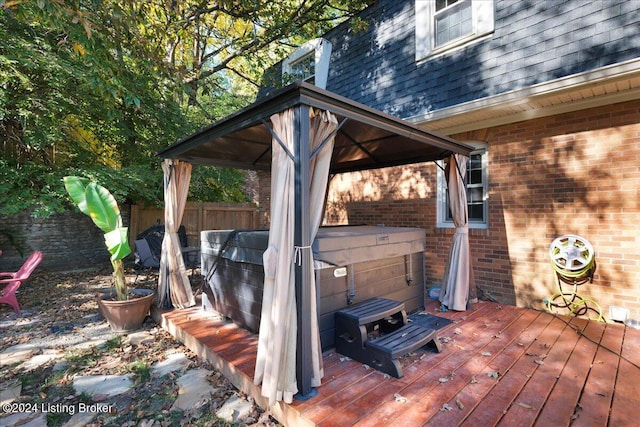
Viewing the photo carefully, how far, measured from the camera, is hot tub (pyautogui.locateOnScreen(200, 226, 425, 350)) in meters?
3.16

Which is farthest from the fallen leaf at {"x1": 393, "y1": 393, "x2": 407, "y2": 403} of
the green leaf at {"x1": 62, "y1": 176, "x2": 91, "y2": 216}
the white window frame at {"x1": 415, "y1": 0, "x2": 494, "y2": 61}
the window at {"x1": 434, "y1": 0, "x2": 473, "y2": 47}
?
the window at {"x1": 434, "y1": 0, "x2": 473, "y2": 47}

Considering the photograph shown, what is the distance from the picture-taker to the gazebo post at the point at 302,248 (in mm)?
2422

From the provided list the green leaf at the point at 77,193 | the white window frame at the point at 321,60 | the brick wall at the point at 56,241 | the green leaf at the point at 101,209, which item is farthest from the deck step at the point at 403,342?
the brick wall at the point at 56,241

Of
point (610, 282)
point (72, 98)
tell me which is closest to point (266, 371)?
point (610, 282)

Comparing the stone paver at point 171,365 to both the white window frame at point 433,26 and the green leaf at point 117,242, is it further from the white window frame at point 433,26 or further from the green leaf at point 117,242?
the white window frame at point 433,26

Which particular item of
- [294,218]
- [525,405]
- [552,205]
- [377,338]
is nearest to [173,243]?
[294,218]

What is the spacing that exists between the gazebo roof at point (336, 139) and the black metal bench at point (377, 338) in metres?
1.92

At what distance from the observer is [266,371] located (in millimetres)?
2371

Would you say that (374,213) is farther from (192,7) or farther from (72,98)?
(72,98)

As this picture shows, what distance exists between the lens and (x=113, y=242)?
12.6 ft

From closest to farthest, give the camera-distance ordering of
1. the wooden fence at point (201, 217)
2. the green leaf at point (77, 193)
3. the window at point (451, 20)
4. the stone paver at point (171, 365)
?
the stone paver at point (171, 365)
the green leaf at point (77, 193)
the window at point (451, 20)
the wooden fence at point (201, 217)

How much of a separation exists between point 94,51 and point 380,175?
524 centimetres

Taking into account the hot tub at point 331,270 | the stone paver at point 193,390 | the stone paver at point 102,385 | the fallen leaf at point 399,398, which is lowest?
the stone paver at point 193,390

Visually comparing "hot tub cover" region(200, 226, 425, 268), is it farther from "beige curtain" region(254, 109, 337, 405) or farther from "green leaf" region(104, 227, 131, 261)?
"green leaf" region(104, 227, 131, 261)
